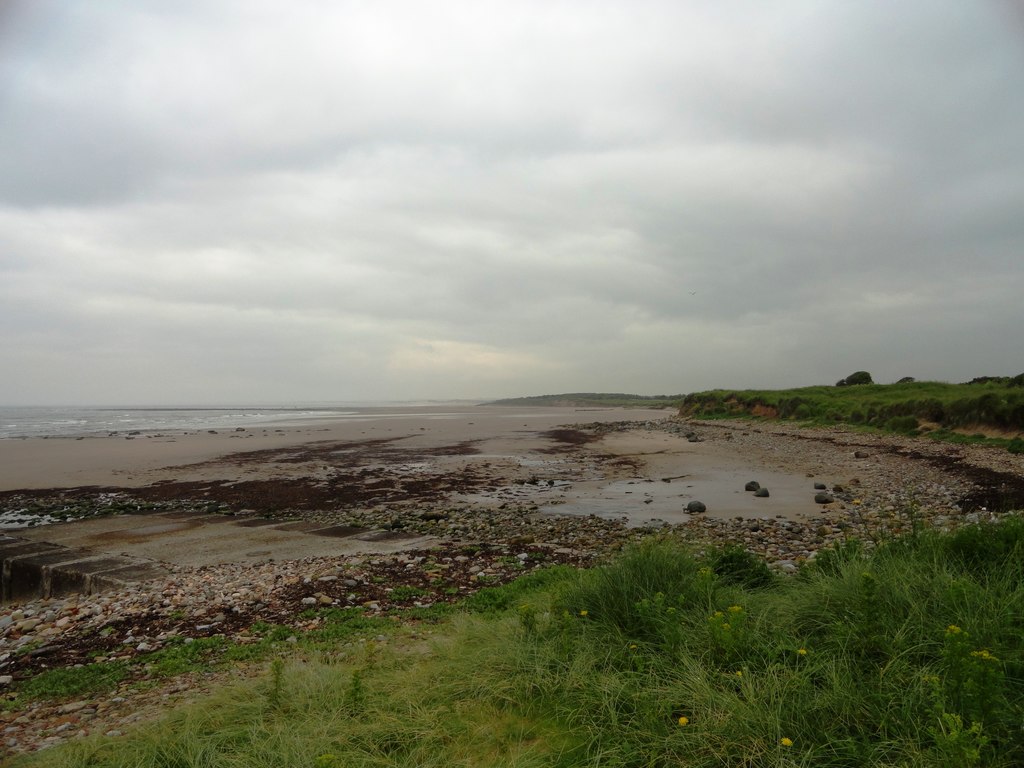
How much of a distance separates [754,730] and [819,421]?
135ft

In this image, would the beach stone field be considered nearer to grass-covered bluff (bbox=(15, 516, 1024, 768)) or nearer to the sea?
grass-covered bluff (bbox=(15, 516, 1024, 768))

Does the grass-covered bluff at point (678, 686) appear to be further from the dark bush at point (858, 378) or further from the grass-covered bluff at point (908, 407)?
the dark bush at point (858, 378)

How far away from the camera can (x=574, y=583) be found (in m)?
6.18

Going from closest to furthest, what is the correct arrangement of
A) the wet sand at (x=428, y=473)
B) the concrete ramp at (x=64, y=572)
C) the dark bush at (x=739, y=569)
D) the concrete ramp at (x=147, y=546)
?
the dark bush at (x=739, y=569), the concrete ramp at (x=64, y=572), the concrete ramp at (x=147, y=546), the wet sand at (x=428, y=473)

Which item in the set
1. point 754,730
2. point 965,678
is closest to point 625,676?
point 754,730

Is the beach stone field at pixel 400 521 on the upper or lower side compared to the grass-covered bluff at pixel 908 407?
lower

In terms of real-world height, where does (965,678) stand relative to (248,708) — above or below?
above

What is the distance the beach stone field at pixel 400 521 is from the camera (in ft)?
22.0

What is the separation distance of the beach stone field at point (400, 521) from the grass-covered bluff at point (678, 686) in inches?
49.1

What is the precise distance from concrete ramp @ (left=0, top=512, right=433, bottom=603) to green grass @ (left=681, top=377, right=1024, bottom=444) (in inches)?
895

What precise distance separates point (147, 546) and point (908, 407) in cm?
3459

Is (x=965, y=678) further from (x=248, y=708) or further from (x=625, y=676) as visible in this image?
(x=248, y=708)

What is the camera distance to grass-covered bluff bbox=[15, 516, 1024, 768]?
10.6 feet

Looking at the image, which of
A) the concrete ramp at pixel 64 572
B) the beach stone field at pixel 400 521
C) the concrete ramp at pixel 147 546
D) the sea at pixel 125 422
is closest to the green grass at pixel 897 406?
the beach stone field at pixel 400 521
